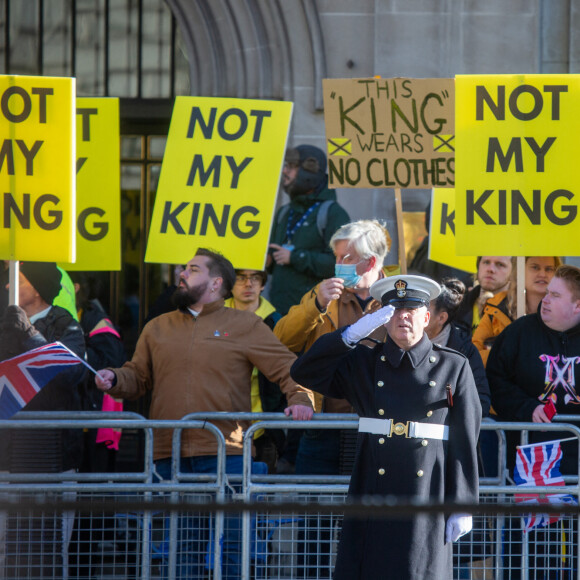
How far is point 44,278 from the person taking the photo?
630 centimetres

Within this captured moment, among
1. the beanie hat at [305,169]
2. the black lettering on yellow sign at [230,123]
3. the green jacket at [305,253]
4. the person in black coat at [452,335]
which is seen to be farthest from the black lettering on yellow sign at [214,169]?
the person in black coat at [452,335]

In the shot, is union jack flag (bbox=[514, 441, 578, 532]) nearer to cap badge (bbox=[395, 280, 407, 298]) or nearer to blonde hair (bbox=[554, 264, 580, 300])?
blonde hair (bbox=[554, 264, 580, 300])

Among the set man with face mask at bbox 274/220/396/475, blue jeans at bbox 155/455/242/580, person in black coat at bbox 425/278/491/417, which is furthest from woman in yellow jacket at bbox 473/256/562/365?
blue jeans at bbox 155/455/242/580

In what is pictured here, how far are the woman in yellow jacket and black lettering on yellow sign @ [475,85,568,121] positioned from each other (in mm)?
943

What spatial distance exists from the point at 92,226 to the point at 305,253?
4.27ft

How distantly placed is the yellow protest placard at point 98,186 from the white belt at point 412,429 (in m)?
2.61

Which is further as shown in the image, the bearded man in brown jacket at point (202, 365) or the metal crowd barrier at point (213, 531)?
the bearded man in brown jacket at point (202, 365)

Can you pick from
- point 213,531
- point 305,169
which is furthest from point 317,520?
point 305,169

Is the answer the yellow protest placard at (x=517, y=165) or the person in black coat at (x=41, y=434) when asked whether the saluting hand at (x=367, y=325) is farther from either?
the yellow protest placard at (x=517, y=165)

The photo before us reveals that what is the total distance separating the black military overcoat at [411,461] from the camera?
4.42m

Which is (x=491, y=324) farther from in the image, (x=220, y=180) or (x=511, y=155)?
(x=220, y=180)

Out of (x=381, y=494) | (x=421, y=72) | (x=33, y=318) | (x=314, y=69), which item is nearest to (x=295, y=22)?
(x=314, y=69)

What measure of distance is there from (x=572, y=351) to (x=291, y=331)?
4.50ft

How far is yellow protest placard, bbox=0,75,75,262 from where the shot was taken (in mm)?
5980
